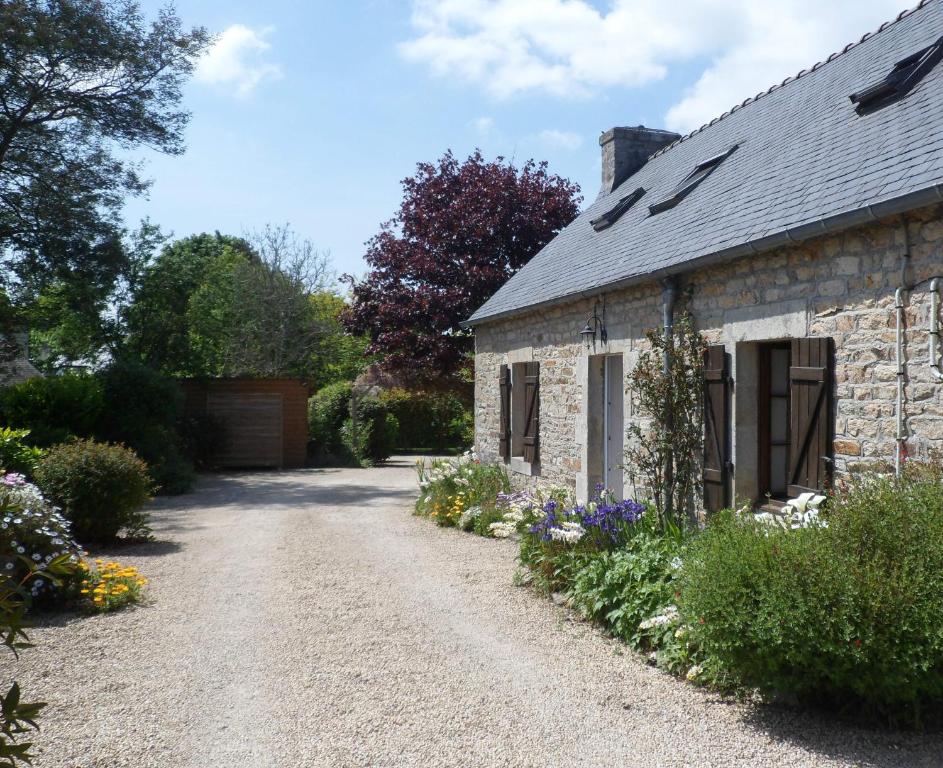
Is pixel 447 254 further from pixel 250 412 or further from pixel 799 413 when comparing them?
pixel 799 413

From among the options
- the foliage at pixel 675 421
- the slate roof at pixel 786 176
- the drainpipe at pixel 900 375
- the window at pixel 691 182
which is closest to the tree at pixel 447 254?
the slate roof at pixel 786 176

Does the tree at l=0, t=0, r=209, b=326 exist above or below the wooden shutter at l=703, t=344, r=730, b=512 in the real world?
above

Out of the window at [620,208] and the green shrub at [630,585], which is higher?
the window at [620,208]

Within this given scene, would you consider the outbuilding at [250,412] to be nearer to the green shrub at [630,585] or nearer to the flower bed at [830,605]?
the green shrub at [630,585]

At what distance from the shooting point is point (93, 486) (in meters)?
8.59

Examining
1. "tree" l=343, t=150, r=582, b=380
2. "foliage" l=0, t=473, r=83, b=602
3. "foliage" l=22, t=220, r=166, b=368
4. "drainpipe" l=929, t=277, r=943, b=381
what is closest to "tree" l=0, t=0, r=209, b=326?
"foliage" l=22, t=220, r=166, b=368

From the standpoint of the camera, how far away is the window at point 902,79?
21.8 ft

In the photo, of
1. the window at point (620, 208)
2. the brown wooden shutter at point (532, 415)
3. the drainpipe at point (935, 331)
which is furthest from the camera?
the window at point (620, 208)

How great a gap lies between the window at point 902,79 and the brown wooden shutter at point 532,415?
5.14 meters

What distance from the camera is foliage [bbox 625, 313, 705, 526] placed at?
7.32 meters

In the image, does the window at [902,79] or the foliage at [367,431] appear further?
the foliage at [367,431]

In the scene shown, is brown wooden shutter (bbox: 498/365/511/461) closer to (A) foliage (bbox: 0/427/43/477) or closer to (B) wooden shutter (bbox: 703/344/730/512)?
(B) wooden shutter (bbox: 703/344/730/512)

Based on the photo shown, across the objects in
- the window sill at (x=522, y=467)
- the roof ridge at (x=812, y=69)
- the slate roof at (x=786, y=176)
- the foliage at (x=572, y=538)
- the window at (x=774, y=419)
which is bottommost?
the foliage at (x=572, y=538)

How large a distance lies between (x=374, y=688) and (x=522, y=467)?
697cm
